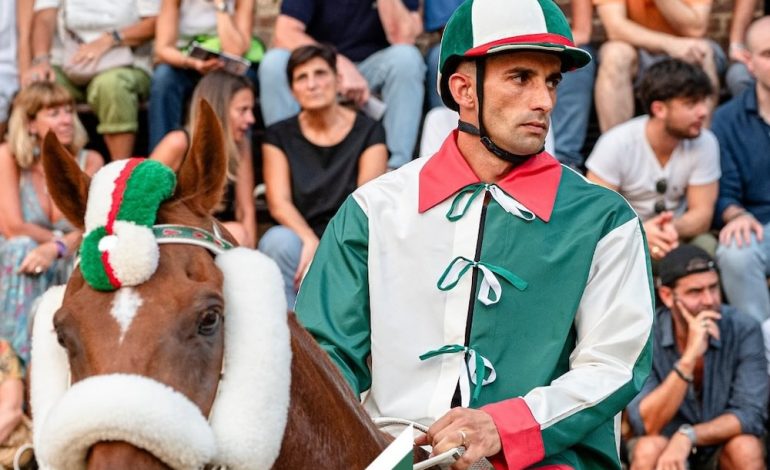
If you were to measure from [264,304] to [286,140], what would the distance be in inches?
194

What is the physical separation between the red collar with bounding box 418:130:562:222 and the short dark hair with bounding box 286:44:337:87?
3.95m

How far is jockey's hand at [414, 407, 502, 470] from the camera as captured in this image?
300cm

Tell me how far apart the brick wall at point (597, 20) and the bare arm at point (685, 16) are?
45.3 inches

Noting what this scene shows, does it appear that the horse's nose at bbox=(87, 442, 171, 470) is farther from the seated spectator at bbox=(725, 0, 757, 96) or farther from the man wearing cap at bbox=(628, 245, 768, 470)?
the seated spectator at bbox=(725, 0, 757, 96)

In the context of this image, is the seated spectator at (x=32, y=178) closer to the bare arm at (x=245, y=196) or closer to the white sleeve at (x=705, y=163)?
the bare arm at (x=245, y=196)

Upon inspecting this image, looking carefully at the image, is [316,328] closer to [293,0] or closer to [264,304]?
[264,304]

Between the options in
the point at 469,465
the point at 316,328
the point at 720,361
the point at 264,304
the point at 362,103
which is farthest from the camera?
the point at 362,103

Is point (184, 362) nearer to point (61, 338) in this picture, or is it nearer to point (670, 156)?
point (61, 338)

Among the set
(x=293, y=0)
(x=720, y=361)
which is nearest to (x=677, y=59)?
(x=720, y=361)

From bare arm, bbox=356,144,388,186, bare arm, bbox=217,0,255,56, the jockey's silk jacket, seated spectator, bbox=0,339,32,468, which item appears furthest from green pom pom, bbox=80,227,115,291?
bare arm, bbox=217,0,255,56

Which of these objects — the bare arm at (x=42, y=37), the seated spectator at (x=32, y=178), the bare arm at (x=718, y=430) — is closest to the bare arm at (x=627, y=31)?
the bare arm at (x=718, y=430)

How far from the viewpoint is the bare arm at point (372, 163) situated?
7426 mm

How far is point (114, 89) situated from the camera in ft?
27.1

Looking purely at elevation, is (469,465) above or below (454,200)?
below
